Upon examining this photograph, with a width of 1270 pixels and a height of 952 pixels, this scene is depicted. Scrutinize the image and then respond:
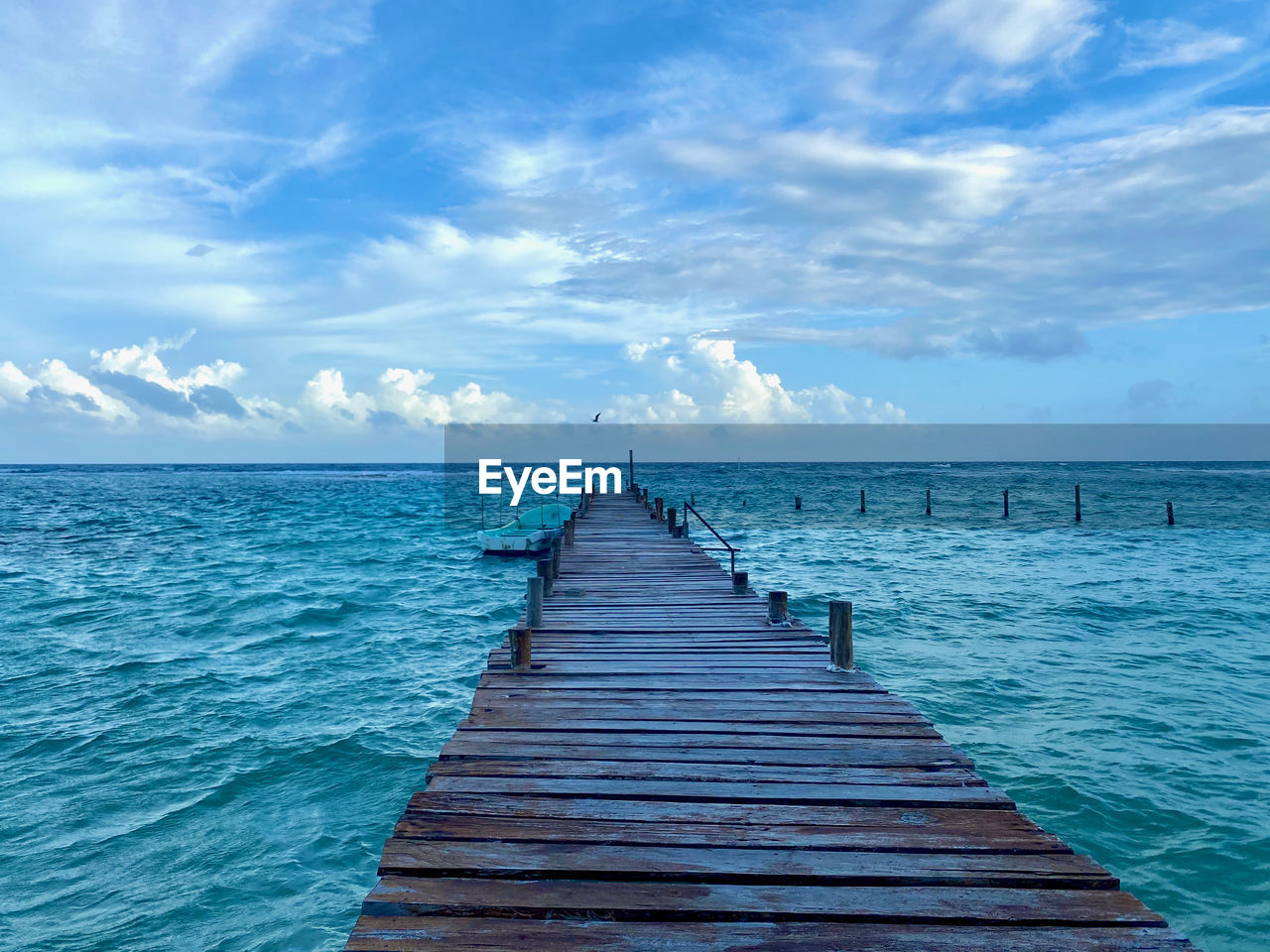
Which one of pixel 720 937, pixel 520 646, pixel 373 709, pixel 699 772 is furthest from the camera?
pixel 373 709

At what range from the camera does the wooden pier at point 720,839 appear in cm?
382

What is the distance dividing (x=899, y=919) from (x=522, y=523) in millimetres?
30298

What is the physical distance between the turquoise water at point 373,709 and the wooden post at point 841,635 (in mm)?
3454

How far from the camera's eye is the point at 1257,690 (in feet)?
45.1

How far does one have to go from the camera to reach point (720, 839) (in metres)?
4.66

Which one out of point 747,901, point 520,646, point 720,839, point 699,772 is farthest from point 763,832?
Answer: point 520,646

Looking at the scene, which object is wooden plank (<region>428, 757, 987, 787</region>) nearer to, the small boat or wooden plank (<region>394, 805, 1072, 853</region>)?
wooden plank (<region>394, 805, 1072, 853</region>)

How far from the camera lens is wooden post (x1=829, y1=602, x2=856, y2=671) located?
27.6 feet

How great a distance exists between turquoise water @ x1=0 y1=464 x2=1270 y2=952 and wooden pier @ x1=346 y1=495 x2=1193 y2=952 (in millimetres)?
3567

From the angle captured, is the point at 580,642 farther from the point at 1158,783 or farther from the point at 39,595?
the point at 39,595

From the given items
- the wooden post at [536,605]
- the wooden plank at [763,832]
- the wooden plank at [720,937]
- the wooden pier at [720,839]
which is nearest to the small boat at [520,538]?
the wooden post at [536,605]

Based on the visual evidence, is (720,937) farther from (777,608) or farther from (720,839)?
(777,608)

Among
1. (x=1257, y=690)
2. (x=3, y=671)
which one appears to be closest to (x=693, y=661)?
(x=1257, y=690)

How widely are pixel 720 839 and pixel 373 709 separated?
10.2 metres
